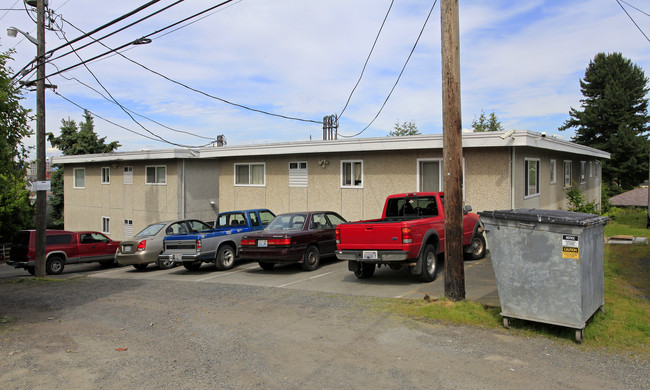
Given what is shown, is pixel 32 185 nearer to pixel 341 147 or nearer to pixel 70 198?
pixel 341 147

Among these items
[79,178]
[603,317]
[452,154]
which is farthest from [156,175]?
[603,317]

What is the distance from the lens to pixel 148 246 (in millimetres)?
16156

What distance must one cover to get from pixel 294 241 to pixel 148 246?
20.9ft

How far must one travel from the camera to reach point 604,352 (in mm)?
5754

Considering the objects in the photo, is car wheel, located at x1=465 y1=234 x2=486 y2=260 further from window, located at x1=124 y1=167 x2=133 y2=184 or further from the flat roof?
window, located at x1=124 y1=167 x2=133 y2=184

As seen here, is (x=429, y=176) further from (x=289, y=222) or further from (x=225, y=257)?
(x=225, y=257)

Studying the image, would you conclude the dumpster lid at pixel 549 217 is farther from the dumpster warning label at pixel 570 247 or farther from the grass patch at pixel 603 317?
the grass patch at pixel 603 317

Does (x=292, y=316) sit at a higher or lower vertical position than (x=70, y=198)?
lower

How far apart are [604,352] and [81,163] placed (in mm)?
30718

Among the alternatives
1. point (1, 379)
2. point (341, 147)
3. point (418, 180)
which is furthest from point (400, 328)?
point (341, 147)

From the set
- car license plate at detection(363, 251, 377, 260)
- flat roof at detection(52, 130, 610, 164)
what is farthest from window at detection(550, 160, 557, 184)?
car license plate at detection(363, 251, 377, 260)

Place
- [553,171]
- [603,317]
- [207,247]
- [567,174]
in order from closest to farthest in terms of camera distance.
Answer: [603,317] → [207,247] → [553,171] → [567,174]

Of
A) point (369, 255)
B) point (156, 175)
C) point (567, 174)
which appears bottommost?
point (369, 255)

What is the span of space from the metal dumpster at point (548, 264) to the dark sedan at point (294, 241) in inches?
250
